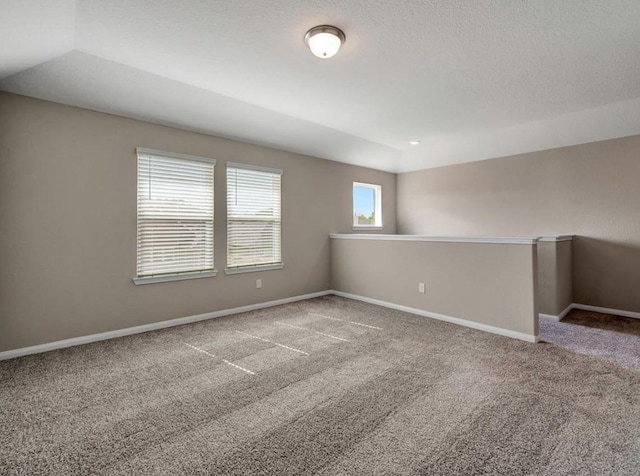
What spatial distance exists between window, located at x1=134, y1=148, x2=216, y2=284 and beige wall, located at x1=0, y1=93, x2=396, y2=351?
0.10 meters

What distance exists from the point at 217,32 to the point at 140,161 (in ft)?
6.40

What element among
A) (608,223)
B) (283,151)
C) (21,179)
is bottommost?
(608,223)

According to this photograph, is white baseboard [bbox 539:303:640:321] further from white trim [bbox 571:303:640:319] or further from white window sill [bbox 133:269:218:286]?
white window sill [bbox 133:269:218:286]

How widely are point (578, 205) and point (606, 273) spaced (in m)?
1.01

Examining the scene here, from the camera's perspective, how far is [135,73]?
2.94 meters

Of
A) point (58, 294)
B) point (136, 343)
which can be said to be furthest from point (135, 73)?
point (136, 343)

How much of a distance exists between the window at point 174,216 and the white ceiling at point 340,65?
0.52 m

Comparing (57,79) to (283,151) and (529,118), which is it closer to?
(283,151)

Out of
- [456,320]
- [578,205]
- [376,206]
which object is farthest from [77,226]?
[578,205]

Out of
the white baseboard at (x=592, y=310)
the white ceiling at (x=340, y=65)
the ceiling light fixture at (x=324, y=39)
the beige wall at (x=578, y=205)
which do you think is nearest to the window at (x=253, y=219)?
the white ceiling at (x=340, y=65)

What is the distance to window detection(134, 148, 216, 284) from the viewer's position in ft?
12.1

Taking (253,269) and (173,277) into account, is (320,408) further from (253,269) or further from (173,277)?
(253,269)

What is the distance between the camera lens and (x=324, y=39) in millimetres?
2348

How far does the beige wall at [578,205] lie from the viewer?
4.27 metres
